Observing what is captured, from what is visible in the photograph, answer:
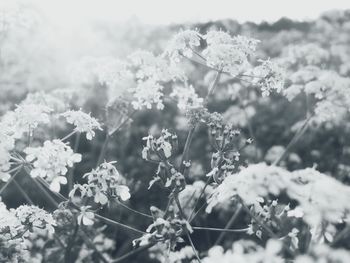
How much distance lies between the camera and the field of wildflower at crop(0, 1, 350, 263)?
3.81 m

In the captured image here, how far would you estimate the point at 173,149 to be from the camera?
4.39m

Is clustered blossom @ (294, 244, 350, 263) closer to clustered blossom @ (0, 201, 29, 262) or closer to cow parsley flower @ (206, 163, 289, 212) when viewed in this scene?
cow parsley flower @ (206, 163, 289, 212)

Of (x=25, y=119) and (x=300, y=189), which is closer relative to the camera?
(x=300, y=189)

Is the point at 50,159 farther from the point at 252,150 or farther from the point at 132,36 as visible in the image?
the point at 132,36

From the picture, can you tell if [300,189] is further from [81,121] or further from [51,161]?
[81,121]

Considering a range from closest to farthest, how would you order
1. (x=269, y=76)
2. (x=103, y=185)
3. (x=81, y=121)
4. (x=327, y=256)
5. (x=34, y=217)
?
(x=327, y=256), (x=103, y=185), (x=34, y=217), (x=81, y=121), (x=269, y=76)

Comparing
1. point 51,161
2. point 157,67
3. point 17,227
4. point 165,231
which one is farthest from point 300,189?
point 157,67

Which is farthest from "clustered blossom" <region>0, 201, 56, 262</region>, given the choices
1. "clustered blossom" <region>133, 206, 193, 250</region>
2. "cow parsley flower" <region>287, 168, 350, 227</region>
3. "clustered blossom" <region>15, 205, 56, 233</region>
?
"cow parsley flower" <region>287, 168, 350, 227</region>

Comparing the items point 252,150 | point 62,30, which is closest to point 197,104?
point 252,150

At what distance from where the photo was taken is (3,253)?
3992 mm

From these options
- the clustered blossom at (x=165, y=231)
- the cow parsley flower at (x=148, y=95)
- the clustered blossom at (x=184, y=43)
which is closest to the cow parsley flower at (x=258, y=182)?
the clustered blossom at (x=165, y=231)

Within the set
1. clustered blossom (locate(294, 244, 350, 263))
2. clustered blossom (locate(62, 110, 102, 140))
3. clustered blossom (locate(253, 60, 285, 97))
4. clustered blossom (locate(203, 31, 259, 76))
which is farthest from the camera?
clustered blossom (locate(253, 60, 285, 97))

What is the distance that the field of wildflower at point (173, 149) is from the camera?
3807 millimetres

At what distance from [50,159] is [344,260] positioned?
2212mm
